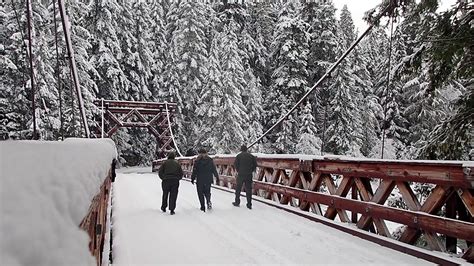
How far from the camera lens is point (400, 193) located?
20.3ft

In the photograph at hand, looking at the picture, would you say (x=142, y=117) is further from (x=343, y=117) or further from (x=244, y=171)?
(x=244, y=171)

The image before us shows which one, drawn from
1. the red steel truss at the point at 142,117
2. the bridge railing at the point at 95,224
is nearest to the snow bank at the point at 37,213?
the bridge railing at the point at 95,224

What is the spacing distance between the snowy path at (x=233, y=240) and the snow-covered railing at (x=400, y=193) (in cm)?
46

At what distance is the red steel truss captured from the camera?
1136 inches

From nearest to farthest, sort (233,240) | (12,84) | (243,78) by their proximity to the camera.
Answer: (233,240) < (12,84) < (243,78)

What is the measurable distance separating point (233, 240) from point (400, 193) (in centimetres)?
277

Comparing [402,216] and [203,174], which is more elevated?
[203,174]

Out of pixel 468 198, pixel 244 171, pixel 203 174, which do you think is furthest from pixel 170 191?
pixel 468 198

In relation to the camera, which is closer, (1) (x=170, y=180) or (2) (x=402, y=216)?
(2) (x=402, y=216)

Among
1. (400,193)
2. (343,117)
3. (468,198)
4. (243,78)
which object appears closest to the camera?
(468,198)

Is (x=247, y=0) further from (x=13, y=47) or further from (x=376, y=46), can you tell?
(x=13, y=47)

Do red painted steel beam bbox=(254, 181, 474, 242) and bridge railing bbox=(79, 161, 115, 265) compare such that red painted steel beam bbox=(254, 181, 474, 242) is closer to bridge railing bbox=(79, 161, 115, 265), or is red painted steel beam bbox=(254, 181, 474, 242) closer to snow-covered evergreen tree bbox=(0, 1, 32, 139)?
bridge railing bbox=(79, 161, 115, 265)

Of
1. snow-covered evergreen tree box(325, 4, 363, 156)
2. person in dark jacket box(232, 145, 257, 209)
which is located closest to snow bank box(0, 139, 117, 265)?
person in dark jacket box(232, 145, 257, 209)

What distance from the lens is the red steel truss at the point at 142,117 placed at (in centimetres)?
2884
